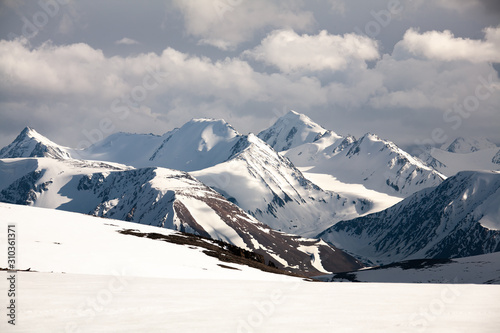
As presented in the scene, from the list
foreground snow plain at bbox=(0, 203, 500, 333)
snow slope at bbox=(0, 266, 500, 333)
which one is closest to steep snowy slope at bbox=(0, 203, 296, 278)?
foreground snow plain at bbox=(0, 203, 500, 333)

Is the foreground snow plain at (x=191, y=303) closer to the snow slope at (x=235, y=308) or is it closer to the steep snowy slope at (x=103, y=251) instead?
the snow slope at (x=235, y=308)

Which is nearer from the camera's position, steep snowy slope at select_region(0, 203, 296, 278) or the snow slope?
the snow slope

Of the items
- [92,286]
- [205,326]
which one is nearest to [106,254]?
[92,286]

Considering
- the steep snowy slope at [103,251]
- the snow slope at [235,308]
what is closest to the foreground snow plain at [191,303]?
Result: the snow slope at [235,308]

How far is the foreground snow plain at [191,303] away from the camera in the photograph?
112 feet

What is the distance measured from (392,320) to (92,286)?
93.8ft

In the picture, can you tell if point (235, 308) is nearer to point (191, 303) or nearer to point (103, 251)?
point (191, 303)

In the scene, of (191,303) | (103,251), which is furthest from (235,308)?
(103,251)

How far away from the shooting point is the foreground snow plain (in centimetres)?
3409

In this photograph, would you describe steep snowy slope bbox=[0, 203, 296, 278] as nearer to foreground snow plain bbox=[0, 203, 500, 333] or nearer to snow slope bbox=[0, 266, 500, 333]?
foreground snow plain bbox=[0, 203, 500, 333]

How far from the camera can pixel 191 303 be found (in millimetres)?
42562

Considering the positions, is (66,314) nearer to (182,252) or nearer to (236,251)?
(182,252)

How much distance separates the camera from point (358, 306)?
42.5m

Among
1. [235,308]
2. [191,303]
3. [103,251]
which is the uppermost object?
[103,251]
